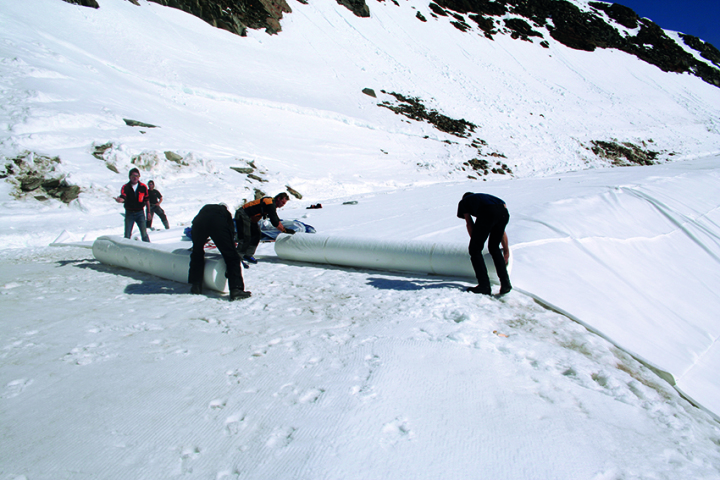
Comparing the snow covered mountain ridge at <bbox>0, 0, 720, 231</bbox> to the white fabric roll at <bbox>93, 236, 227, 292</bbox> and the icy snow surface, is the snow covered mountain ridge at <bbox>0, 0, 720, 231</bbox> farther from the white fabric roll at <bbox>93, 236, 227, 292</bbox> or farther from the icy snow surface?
the white fabric roll at <bbox>93, 236, 227, 292</bbox>

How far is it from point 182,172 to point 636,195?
12.5m

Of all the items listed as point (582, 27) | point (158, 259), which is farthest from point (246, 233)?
point (582, 27)

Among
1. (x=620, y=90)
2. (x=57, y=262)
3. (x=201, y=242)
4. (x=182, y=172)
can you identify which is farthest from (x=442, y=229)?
(x=620, y=90)

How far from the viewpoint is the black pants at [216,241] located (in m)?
4.84

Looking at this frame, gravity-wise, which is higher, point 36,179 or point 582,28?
point 582,28

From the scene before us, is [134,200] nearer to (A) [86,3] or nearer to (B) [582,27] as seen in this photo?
(A) [86,3]

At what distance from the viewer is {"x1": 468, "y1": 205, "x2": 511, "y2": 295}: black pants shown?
468cm

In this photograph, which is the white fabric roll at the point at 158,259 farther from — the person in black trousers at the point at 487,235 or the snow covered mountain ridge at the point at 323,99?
the snow covered mountain ridge at the point at 323,99

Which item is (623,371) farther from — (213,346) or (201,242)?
(201,242)

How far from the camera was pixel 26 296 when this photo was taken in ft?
15.7

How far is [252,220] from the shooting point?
21.9 ft

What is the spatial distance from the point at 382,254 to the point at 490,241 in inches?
66.6

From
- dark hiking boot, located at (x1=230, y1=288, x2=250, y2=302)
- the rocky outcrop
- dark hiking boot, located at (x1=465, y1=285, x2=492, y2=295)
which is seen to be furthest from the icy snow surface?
the rocky outcrop

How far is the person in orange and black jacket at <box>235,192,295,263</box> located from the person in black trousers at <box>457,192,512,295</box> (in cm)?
290
